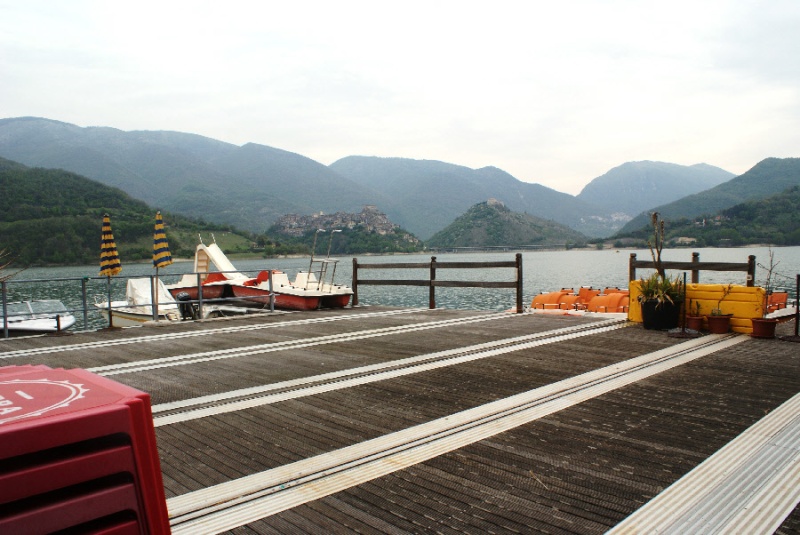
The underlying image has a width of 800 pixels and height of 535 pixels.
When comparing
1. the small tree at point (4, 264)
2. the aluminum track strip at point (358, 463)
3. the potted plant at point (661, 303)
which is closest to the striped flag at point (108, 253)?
the small tree at point (4, 264)

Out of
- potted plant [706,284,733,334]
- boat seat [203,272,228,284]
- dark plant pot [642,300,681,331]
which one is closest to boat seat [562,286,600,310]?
dark plant pot [642,300,681,331]

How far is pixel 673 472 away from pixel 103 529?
9.32 feet

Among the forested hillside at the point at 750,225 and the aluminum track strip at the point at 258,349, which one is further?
the forested hillside at the point at 750,225

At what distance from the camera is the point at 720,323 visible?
8.23 m

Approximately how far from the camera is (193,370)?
6352 millimetres

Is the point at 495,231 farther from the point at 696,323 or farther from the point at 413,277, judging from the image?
the point at 696,323

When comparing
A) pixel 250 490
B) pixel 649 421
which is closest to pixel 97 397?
pixel 250 490

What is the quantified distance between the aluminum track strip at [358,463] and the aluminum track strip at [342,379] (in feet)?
4.63

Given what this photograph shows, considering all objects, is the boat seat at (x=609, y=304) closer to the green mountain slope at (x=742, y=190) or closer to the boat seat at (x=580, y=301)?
the boat seat at (x=580, y=301)

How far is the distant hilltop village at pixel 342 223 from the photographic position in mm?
92556

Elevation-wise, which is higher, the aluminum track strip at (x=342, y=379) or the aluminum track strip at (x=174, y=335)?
the aluminum track strip at (x=342, y=379)

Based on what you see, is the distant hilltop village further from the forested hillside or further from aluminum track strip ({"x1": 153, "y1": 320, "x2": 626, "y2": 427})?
aluminum track strip ({"x1": 153, "y1": 320, "x2": 626, "y2": 427})

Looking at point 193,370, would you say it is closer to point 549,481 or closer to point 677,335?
point 549,481

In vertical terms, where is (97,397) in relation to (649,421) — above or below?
above
